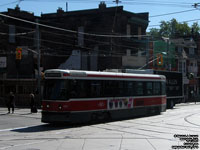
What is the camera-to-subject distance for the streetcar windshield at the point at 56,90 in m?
16.2

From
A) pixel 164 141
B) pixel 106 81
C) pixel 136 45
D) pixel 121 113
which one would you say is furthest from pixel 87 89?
pixel 136 45

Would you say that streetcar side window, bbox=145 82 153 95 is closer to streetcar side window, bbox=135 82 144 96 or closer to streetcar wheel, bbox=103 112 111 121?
streetcar side window, bbox=135 82 144 96

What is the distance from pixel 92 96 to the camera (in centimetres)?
1744

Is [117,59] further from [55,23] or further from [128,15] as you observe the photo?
[55,23]

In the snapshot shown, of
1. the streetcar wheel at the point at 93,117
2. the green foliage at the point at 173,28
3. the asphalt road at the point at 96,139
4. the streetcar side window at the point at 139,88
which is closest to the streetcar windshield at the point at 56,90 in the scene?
the asphalt road at the point at 96,139

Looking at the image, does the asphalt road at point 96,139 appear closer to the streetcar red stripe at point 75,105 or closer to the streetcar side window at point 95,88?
the streetcar red stripe at point 75,105

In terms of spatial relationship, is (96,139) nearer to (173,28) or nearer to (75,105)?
(75,105)

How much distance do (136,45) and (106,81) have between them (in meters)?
28.8

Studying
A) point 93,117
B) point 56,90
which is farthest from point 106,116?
point 56,90

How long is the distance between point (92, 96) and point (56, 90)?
217 centimetres

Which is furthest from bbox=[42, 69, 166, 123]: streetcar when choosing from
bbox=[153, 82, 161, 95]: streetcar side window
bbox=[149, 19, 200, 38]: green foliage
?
bbox=[149, 19, 200, 38]: green foliage

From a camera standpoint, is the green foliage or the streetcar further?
the green foliage

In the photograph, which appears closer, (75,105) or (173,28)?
(75,105)

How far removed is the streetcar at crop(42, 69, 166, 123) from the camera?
1616cm
